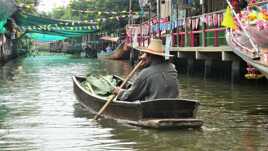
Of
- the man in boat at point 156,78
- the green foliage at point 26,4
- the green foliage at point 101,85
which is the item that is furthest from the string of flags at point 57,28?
the man in boat at point 156,78

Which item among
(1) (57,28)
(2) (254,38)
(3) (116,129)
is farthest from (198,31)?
(1) (57,28)

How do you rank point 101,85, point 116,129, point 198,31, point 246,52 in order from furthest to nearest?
point 198,31, point 246,52, point 101,85, point 116,129

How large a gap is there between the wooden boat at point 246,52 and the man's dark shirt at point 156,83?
9.67 ft

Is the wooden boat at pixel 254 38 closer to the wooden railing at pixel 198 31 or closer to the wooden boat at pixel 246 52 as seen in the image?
the wooden boat at pixel 246 52

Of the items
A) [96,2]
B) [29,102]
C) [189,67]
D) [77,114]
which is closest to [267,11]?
[77,114]

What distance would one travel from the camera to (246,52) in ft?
44.7

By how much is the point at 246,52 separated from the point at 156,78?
15.6ft

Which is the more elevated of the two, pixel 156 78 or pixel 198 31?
pixel 198 31

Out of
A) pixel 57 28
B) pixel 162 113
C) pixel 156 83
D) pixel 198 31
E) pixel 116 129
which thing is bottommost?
pixel 116 129

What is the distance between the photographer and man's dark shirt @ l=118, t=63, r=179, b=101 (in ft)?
31.1

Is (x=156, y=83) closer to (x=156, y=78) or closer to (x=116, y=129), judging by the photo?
(x=156, y=78)

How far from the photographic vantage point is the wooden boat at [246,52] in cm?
1205

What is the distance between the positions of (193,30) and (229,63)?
192 centimetres

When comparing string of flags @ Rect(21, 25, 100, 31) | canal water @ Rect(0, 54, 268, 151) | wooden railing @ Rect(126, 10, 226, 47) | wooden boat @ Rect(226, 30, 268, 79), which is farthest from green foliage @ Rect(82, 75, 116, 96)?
string of flags @ Rect(21, 25, 100, 31)
